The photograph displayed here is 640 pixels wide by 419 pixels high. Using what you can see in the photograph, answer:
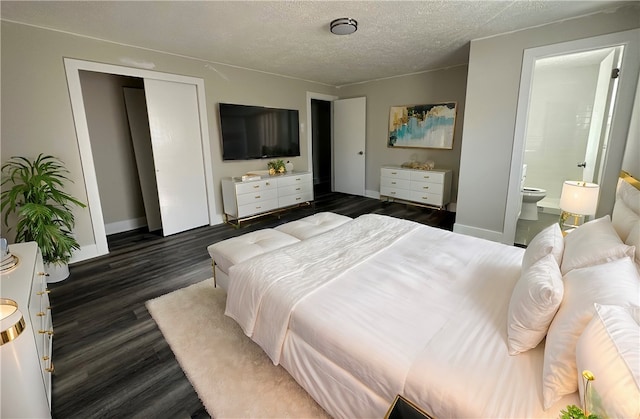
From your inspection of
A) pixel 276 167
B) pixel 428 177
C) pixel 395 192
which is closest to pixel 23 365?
pixel 276 167

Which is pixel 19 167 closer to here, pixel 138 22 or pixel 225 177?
pixel 138 22

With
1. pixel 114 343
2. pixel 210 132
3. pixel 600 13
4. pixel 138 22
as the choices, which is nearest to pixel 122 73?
pixel 138 22

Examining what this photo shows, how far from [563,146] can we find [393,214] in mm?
2716

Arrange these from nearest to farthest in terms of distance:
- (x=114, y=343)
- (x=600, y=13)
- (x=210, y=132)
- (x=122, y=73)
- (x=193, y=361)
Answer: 1. (x=193, y=361)
2. (x=114, y=343)
3. (x=600, y=13)
4. (x=122, y=73)
5. (x=210, y=132)

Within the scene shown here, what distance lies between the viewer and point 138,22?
2613 millimetres

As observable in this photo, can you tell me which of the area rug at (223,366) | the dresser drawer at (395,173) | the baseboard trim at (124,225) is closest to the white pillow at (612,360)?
the area rug at (223,366)

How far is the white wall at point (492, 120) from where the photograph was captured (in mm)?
2912

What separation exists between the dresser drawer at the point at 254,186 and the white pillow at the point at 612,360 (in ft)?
12.8

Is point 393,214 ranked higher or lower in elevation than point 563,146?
lower

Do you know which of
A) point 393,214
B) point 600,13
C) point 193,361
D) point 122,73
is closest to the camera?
point 193,361

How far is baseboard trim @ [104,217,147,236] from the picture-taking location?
Answer: 4.00 meters

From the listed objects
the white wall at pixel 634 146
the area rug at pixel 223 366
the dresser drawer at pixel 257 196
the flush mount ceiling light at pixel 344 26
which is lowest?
the area rug at pixel 223 366

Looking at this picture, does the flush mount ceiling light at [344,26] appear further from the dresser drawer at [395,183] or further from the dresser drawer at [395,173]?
the dresser drawer at [395,183]

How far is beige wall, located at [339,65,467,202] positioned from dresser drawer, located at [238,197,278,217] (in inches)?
88.4
